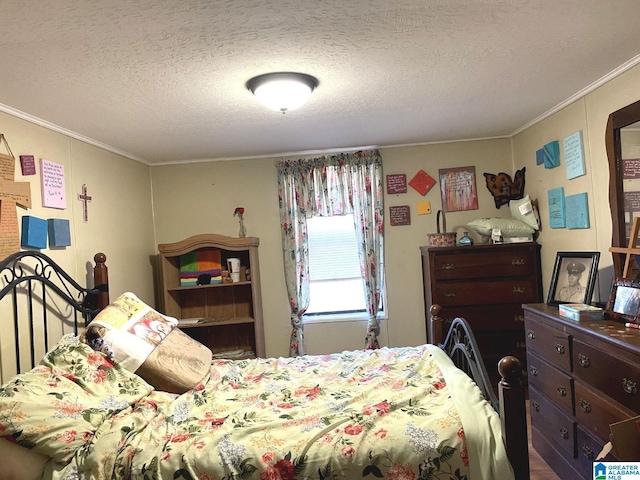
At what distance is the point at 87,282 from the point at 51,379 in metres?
1.36

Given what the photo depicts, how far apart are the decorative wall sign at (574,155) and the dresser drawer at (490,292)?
3.09 feet

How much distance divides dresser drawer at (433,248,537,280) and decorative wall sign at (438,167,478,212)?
0.63 meters

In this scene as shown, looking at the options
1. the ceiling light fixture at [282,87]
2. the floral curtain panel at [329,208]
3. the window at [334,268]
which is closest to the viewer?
the ceiling light fixture at [282,87]

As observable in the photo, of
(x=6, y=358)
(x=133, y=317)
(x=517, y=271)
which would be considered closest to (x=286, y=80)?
(x=133, y=317)

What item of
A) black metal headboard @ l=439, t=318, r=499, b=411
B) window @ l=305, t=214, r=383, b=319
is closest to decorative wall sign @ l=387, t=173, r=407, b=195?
window @ l=305, t=214, r=383, b=319

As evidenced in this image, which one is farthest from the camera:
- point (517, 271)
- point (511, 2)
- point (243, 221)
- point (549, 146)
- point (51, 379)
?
point (243, 221)

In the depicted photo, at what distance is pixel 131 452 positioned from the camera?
174 centimetres

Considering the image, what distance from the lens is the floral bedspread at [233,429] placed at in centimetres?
168

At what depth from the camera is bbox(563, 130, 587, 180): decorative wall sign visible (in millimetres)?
2996

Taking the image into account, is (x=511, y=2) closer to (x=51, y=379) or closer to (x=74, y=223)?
(x=51, y=379)

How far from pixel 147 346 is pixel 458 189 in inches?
116

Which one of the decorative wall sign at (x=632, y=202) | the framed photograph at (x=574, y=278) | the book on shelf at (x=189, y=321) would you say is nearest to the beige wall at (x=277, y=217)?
the book on shelf at (x=189, y=321)

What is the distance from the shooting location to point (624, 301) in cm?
227

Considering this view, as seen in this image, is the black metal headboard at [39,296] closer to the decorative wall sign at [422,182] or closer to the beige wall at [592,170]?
the decorative wall sign at [422,182]
